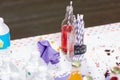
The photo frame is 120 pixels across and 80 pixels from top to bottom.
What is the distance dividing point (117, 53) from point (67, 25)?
0.32 metres

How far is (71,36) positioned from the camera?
1525mm

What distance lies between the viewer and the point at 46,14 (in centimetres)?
347

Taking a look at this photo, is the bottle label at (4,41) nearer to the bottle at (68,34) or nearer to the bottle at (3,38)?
the bottle at (3,38)

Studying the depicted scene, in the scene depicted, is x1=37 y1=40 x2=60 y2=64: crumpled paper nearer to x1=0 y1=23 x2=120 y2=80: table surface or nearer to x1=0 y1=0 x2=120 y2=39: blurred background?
x1=0 y1=23 x2=120 y2=80: table surface

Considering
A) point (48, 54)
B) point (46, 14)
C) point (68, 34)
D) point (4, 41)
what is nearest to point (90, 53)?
point (68, 34)

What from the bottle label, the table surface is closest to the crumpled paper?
the table surface

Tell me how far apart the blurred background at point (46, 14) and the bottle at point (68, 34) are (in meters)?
1.54

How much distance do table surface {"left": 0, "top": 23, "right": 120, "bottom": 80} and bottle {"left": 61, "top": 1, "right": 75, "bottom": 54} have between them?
0.16 feet

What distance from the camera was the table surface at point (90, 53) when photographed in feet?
4.90

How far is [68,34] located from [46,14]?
195 cm

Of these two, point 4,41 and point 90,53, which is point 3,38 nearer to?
point 4,41

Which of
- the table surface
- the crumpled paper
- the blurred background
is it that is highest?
the crumpled paper

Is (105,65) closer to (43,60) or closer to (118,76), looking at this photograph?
(118,76)

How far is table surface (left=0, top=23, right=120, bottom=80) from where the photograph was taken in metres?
1.49
